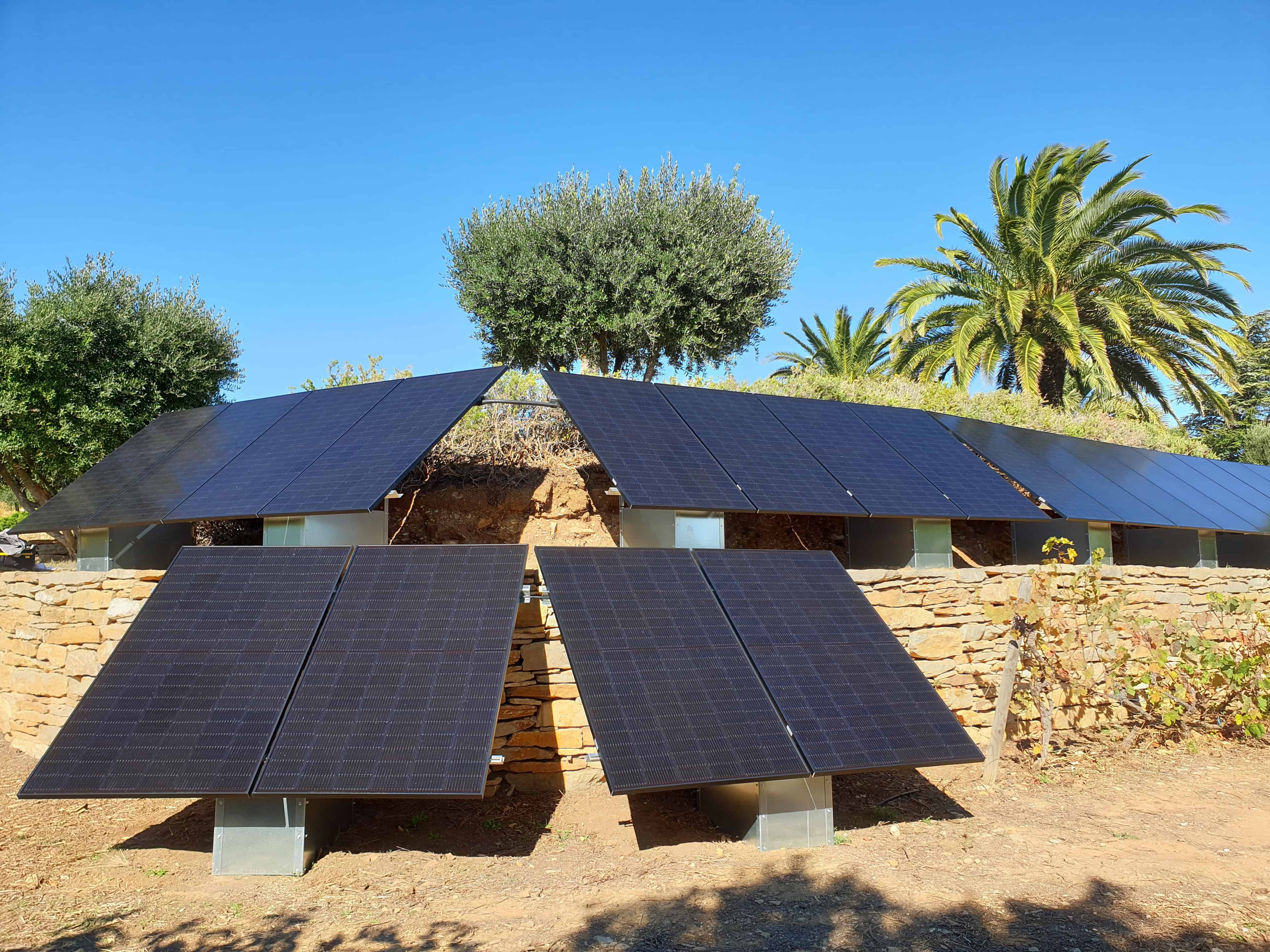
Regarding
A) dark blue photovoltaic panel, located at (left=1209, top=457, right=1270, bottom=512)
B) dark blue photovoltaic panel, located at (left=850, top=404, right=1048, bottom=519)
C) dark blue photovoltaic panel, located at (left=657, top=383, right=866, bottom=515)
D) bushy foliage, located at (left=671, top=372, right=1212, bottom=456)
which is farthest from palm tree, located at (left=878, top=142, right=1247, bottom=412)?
dark blue photovoltaic panel, located at (left=657, top=383, right=866, bottom=515)

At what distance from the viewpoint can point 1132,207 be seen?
21.7m

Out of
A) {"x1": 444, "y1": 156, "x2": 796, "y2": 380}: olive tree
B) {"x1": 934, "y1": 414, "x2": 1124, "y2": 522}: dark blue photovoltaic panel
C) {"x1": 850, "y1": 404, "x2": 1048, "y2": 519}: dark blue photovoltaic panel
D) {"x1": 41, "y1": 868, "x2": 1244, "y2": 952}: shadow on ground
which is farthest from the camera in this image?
{"x1": 444, "y1": 156, "x2": 796, "y2": 380}: olive tree

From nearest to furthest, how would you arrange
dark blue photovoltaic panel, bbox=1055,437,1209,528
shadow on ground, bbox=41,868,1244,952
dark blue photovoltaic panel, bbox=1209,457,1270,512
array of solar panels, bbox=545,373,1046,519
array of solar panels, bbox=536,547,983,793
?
shadow on ground, bbox=41,868,1244,952 < array of solar panels, bbox=536,547,983,793 < array of solar panels, bbox=545,373,1046,519 < dark blue photovoltaic panel, bbox=1055,437,1209,528 < dark blue photovoltaic panel, bbox=1209,457,1270,512

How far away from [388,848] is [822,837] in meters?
3.35

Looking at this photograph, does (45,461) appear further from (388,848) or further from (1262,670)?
(1262,670)

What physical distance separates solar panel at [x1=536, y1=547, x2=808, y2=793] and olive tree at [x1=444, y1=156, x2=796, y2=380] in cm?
1317

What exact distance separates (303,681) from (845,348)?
2615 cm

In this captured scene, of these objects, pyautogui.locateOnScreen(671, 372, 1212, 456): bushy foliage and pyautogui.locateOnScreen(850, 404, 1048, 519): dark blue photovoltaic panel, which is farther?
pyautogui.locateOnScreen(671, 372, 1212, 456): bushy foliage

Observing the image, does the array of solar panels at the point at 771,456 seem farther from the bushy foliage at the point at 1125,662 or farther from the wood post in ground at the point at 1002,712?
the wood post in ground at the point at 1002,712

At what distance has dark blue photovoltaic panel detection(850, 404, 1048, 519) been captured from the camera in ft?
33.7

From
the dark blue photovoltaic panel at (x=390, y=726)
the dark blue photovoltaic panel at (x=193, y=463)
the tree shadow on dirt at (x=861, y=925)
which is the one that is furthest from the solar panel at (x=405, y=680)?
the dark blue photovoltaic panel at (x=193, y=463)

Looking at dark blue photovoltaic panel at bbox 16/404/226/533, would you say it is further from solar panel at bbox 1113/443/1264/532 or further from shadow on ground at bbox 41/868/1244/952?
solar panel at bbox 1113/443/1264/532

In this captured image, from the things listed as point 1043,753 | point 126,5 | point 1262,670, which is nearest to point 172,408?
point 126,5

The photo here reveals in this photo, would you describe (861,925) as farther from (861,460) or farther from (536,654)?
(861,460)
